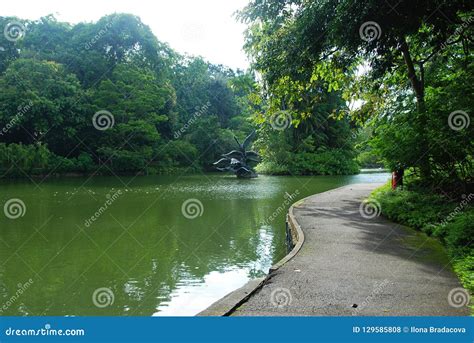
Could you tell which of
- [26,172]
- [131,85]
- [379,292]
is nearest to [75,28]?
[131,85]

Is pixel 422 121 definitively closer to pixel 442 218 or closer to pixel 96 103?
pixel 442 218

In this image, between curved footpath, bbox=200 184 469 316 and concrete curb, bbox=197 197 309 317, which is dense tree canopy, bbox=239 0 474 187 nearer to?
curved footpath, bbox=200 184 469 316

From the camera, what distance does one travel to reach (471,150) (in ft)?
30.5

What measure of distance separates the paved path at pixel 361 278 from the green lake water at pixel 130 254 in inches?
44.7

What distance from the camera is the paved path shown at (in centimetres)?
440

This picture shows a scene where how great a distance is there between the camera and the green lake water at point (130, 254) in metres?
5.90

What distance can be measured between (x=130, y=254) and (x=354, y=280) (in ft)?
15.4

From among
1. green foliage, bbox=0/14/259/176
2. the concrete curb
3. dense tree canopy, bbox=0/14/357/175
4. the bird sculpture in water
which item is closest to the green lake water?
the concrete curb

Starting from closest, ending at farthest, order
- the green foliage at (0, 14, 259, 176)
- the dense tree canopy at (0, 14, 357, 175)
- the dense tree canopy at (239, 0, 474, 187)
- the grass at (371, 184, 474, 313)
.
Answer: the grass at (371, 184, 474, 313)
the dense tree canopy at (239, 0, 474, 187)
the green foliage at (0, 14, 259, 176)
the dense tree canopy at (0, 14, 357, 175)

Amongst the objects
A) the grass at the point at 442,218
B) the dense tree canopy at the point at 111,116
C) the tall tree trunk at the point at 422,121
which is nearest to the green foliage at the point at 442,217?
the grass at the point at 442,218

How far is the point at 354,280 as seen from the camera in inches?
211

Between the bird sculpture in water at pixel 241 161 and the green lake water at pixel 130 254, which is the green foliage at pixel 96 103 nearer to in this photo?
the bird sculpture in water at pixel 241 161

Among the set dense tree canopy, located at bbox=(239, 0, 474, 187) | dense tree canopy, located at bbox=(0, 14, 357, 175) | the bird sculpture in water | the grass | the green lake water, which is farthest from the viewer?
the bird sculpture in water

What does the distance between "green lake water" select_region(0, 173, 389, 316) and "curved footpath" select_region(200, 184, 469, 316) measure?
102 centimetres
